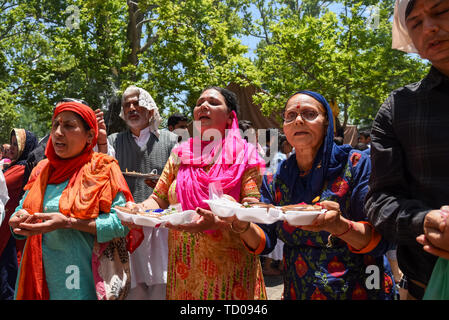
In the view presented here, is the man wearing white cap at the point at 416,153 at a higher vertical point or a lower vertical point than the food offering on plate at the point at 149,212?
higher

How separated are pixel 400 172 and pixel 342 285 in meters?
0.67

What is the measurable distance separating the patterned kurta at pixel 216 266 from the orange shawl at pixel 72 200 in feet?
1.32

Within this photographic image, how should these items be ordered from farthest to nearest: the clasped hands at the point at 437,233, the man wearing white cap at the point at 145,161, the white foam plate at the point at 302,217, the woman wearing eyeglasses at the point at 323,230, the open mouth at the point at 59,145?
the man wearing white cap at the point at 145,161
the open mouth at the point at 59,145
the woman wearing eyeglasses at the point at 323,230
the white foam plate at the point at 302,217
the clasped hands at the point at 437,233

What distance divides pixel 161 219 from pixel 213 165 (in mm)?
→ 644

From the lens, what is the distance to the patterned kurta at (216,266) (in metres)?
2.30

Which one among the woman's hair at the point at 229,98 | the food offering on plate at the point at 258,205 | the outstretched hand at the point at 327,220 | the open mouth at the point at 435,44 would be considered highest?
the open mouth at the point at 435,44

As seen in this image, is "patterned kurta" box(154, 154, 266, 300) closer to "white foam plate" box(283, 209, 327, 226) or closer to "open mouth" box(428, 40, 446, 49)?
"white foam plate" box(283, 209, 327, 226)

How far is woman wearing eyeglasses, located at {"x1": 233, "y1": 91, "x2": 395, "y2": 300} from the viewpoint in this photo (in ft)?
6.06

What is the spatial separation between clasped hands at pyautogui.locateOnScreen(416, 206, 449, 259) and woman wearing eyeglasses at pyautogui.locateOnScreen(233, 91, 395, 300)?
0.43 m

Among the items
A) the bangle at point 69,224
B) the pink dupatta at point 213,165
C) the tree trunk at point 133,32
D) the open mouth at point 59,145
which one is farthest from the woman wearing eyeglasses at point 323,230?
the tree trunk at point 133,32

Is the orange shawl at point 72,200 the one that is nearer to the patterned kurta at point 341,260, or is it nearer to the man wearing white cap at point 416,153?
the patterned kurta at point 341,260

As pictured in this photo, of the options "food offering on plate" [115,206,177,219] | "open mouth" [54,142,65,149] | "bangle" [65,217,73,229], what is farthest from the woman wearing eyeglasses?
"open mouth" [54,142,65,149]

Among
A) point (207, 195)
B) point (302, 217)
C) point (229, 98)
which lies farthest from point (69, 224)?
point (302, 217)
